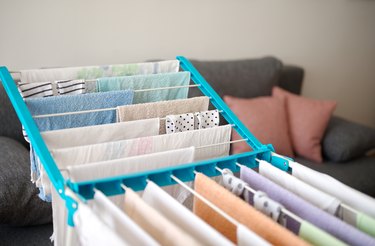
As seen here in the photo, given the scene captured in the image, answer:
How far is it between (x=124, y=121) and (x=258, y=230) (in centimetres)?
54

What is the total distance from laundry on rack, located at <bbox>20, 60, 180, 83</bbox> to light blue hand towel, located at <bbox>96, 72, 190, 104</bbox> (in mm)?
54

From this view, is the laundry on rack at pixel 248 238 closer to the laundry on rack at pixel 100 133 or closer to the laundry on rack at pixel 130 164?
the laundry on rack at pixel 130 164

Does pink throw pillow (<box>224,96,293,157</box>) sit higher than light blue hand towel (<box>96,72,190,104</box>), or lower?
lower

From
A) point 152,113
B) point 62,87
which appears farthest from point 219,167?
point 62,87

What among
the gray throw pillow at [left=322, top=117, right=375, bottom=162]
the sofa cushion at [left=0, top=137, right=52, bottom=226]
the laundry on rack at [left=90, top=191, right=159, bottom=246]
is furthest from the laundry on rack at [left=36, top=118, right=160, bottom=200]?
the gray throw pillow at [left=322, top=117, right=375, bottom=162]

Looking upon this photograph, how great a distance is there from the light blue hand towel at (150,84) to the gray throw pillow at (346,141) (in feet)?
5.06

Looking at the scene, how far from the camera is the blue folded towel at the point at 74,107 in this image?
1159 mm

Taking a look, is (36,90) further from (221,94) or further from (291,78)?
(291,78)

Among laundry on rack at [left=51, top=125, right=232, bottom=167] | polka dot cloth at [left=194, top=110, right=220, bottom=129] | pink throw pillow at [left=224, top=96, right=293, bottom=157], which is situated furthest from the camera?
pink throw pillow at [left=224, top=96, right=293, bottom=157]

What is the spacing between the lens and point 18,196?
1.58 metres

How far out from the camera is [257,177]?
1.01 m

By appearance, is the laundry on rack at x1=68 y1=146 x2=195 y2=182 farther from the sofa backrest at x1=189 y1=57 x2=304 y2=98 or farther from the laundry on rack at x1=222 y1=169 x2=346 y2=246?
the sofa backrest at x1=189 y1=57 x2=304 y2=98

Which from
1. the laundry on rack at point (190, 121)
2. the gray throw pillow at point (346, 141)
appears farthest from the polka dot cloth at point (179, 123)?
the gray throw pillow at point (346, 141)

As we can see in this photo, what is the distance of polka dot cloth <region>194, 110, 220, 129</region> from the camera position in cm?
129
